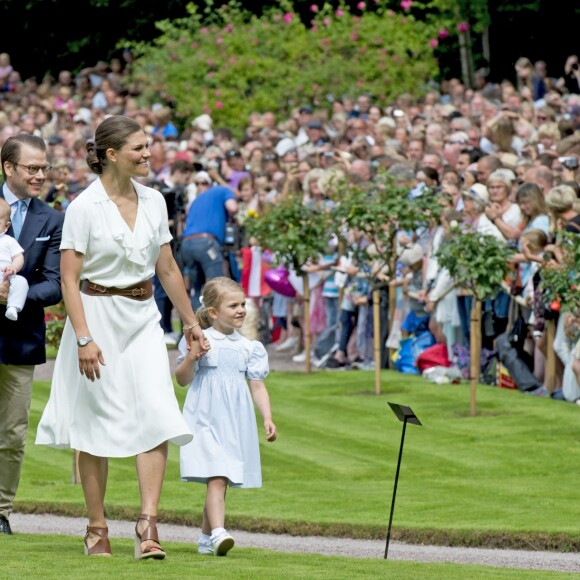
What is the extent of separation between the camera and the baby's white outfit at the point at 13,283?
31.3 ft

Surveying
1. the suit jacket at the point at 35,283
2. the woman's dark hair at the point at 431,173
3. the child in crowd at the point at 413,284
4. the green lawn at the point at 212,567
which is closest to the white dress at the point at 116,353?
the green lawn at the point at 212,567

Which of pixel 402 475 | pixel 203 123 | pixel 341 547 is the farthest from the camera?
pixel 203 123

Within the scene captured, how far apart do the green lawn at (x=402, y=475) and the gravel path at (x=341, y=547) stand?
146 millimetres

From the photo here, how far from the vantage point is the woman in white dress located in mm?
8828

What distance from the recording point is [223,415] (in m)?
9.64

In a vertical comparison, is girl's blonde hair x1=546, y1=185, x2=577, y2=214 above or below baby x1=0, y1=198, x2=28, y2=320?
above

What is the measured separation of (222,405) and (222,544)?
0.77 meters

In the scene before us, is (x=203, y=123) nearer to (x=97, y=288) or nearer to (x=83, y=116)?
(x=83, y=116)

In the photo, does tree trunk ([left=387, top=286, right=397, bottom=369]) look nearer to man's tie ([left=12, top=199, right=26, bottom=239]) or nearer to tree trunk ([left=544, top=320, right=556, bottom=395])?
tree trunk ([left=544, top=320, right=556, bottom=395])

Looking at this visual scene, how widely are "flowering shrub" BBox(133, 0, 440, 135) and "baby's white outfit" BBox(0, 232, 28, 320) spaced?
2362 centimetres

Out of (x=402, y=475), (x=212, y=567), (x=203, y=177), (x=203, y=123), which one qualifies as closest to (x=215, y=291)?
(x=212, y=567)

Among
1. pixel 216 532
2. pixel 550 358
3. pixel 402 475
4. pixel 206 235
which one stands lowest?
pixel 402 475

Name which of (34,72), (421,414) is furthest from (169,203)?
(34,72)

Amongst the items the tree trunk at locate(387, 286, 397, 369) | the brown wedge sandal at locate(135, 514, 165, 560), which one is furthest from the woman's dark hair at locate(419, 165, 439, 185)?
the brown wedge sandal at locate(135, 514, 165, 560)
